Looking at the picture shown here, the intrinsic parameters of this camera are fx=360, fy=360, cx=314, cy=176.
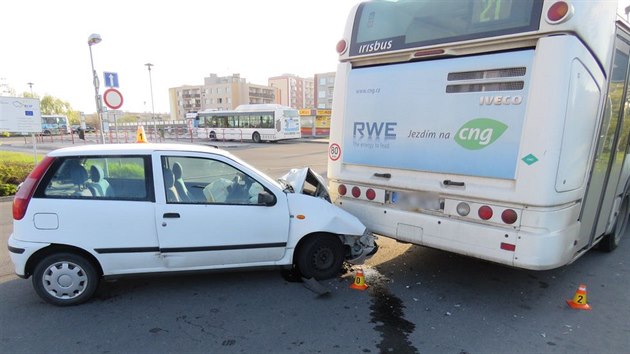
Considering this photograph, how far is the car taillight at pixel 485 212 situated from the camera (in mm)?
3518

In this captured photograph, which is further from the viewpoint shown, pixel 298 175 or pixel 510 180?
pixel 298 175

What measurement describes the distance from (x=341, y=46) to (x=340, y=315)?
3.19 m

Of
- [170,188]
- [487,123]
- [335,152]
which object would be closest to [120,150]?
[170,188]

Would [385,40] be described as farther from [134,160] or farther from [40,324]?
[40,324]

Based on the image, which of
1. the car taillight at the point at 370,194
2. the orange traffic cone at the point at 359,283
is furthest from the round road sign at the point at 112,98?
the orange traffic cone at the point at 359,283

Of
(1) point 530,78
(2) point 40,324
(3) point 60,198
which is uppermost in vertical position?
(1) point 530,78

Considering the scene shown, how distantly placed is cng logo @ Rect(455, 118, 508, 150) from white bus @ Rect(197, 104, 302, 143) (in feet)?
90.4

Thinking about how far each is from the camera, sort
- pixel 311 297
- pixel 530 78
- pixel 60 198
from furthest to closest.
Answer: pixel 311 297 → pixel 60 198 → pixel 530 78

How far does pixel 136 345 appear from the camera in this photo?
2.97m

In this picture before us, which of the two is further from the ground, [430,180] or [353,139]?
[353,139]

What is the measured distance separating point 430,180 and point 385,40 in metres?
1.71

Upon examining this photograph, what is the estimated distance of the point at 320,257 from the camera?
421 centimetres

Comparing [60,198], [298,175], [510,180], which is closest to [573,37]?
[510,180]

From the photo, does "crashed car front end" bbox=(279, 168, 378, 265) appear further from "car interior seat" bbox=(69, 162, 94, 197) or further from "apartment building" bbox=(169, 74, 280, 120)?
"apartment building" bbox=(169, 74, 280, 120)
